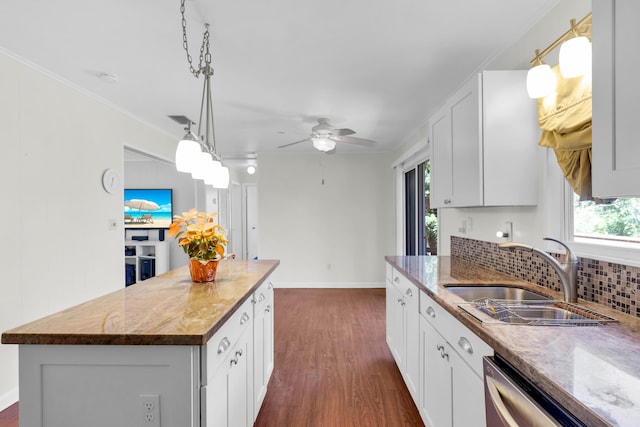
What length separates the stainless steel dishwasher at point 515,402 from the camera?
0.77 metres

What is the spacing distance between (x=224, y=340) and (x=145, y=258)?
5.07 metres

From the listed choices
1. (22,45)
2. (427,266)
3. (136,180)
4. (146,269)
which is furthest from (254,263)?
(136,180)

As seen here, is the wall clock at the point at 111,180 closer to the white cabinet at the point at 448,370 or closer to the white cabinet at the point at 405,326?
the white cabinet at the point at 405,326

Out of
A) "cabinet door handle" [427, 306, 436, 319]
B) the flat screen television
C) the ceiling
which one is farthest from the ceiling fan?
the flat screen television

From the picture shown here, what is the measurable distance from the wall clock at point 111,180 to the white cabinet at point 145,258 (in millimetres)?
2478

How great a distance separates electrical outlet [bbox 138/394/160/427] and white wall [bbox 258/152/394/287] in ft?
15.1

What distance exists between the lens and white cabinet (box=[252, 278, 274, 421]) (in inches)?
73.6

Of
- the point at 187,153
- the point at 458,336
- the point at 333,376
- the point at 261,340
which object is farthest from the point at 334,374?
the point at 187,153

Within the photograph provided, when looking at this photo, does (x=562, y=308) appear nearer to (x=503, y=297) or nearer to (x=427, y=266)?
(x=503, y=297)

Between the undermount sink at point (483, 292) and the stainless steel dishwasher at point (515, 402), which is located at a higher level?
the undermount sink at point (483, 292)

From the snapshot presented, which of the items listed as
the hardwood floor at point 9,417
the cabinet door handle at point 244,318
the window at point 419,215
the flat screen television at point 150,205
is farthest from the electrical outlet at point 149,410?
the flat screen television at point 150,205

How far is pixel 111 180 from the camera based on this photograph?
3242mm

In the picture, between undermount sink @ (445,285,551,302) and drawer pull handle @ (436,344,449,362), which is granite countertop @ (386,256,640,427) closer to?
drawer pull handle @ (436,344,449,362)

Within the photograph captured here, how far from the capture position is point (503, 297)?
1828 mm
